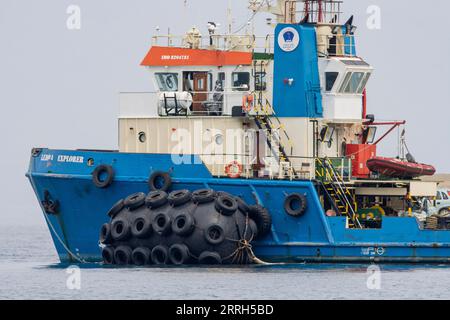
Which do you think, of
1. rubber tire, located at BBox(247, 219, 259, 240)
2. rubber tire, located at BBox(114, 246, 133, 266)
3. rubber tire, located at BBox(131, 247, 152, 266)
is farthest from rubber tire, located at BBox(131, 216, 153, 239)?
rubber tire, located at BBox(247, 219, 259, 240)

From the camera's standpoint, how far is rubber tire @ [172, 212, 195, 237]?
40500mm

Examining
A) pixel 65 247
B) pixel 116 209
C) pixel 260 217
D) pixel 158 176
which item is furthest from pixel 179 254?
pixel 65 247

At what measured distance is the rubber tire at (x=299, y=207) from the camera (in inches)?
1626

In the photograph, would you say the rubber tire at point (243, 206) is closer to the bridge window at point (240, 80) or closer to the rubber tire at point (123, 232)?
the rubber tire at point (123, 232)

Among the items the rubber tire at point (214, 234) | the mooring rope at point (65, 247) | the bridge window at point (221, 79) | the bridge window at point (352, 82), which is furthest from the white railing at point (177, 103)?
the rubber tire at point (214, 234)

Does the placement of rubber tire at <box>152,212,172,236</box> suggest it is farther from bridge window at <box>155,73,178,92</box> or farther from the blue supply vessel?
bridge window at <box>155,73,178,92</box>

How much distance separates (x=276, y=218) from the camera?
41.7 m

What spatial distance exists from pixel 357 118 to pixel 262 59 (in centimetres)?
260

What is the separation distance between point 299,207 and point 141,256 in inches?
144

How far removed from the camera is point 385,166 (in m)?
42.6

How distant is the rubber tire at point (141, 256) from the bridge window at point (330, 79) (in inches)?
228

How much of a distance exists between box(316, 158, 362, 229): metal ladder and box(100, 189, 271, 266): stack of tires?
5.37ft
